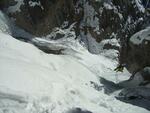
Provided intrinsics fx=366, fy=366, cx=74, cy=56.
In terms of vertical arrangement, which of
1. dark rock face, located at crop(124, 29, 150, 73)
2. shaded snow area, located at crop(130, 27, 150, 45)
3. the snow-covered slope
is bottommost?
the snow-covered slope

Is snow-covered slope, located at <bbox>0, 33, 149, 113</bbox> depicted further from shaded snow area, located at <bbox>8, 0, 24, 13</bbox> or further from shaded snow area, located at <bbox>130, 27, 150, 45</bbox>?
shaded snow area, located at <bbox>8, 0, 24, 13</bbox>

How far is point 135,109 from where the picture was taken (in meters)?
13.4

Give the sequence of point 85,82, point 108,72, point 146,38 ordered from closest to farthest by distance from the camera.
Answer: point 85,82 → point 146,38 → point 108,72

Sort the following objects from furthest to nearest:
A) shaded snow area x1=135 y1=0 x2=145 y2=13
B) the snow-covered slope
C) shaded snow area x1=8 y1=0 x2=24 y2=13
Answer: shaded snow area x1=135 y1=0 x2=145 y2=13
shaded snow area x1=8 y1=0 x2=24 y2=13
the snow-covered slope

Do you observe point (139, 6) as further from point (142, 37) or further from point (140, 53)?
point (140, 53)

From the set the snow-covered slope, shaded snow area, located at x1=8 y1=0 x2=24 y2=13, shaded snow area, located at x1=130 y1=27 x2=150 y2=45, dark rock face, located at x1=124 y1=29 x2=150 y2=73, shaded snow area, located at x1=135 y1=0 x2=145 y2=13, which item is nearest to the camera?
the snow-covered slope

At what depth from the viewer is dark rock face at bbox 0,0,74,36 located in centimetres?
2878

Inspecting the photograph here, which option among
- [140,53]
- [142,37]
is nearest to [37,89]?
[140,53]

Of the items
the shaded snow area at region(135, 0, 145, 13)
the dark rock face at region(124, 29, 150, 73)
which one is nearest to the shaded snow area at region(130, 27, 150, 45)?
the dark rock face at region(124, 29, 150, 73)

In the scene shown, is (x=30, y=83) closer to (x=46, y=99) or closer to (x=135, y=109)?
(x=46, y=99)

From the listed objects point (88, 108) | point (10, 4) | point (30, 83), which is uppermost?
point (10, 4)

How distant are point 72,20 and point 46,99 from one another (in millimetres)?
19670

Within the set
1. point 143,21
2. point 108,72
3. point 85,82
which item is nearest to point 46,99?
point 85,82

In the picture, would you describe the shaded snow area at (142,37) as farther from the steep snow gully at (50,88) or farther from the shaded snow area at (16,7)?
the shaded snow area at (16,7)
